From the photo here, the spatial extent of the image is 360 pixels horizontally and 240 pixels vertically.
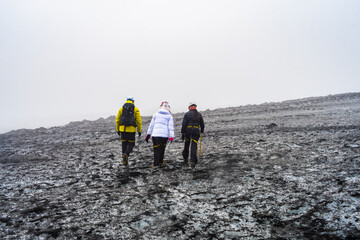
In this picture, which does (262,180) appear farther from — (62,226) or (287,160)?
(62,226)

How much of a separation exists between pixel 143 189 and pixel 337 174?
18.4 feet

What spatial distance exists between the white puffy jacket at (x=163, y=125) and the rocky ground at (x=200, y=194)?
130 centimetres

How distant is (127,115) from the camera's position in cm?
852

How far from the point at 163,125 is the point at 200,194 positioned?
3.17 m

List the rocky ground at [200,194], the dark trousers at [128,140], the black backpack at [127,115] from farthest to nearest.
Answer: the dark trousers at [128,140], the black backpack at [127,115], the rocky ground at [200,194]

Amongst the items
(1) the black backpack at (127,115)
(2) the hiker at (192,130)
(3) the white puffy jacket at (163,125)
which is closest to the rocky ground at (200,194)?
(2) the hiker at (192,130)

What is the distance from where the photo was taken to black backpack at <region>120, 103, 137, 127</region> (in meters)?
8.50

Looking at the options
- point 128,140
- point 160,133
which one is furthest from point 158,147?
point 128,140

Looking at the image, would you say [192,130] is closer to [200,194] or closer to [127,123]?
[127,123]

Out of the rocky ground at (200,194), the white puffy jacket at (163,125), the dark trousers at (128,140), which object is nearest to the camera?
the rocky ground at (200,194)

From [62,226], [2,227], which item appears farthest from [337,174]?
[2,227]

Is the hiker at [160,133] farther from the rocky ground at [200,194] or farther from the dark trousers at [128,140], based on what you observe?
the dark trousers at [128,140]

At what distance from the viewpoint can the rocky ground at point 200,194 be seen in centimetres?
461

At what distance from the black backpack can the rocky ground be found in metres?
1.80
